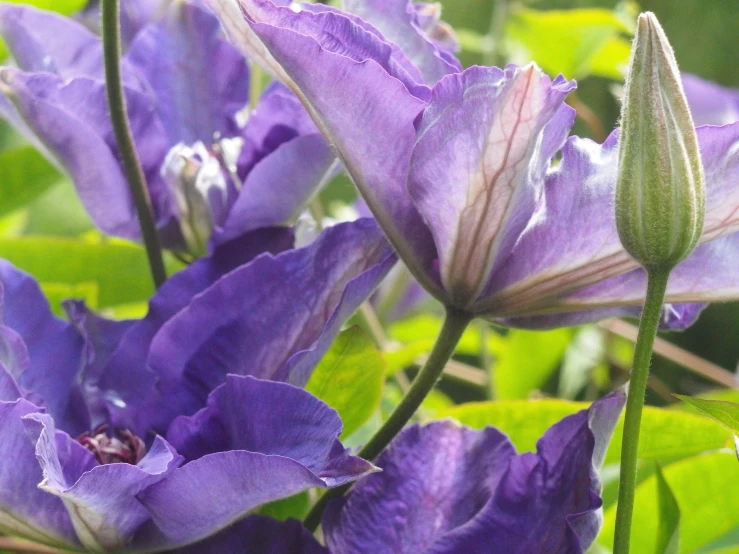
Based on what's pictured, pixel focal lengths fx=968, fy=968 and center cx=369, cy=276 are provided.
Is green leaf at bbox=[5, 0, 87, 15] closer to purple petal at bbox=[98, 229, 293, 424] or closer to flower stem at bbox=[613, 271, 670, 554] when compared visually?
purple petal at bbox=[98, 229, 293, 424]

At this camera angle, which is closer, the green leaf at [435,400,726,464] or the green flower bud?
the green flower bud

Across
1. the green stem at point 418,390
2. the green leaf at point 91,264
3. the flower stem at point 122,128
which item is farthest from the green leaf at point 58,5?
the green stem at point 418,390

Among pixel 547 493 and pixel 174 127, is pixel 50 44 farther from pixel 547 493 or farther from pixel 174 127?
pixel 547 493

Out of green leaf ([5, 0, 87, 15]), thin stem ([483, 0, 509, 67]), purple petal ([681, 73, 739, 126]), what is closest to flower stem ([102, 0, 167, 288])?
green leaf ([5, 0, 87, 15])

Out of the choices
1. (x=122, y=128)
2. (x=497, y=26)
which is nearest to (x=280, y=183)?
(x=122, y=128)

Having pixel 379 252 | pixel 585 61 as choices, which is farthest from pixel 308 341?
pixel 585 61

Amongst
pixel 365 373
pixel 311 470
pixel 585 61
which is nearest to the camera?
pixel 311 470

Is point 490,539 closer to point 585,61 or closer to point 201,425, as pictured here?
point 201,425
